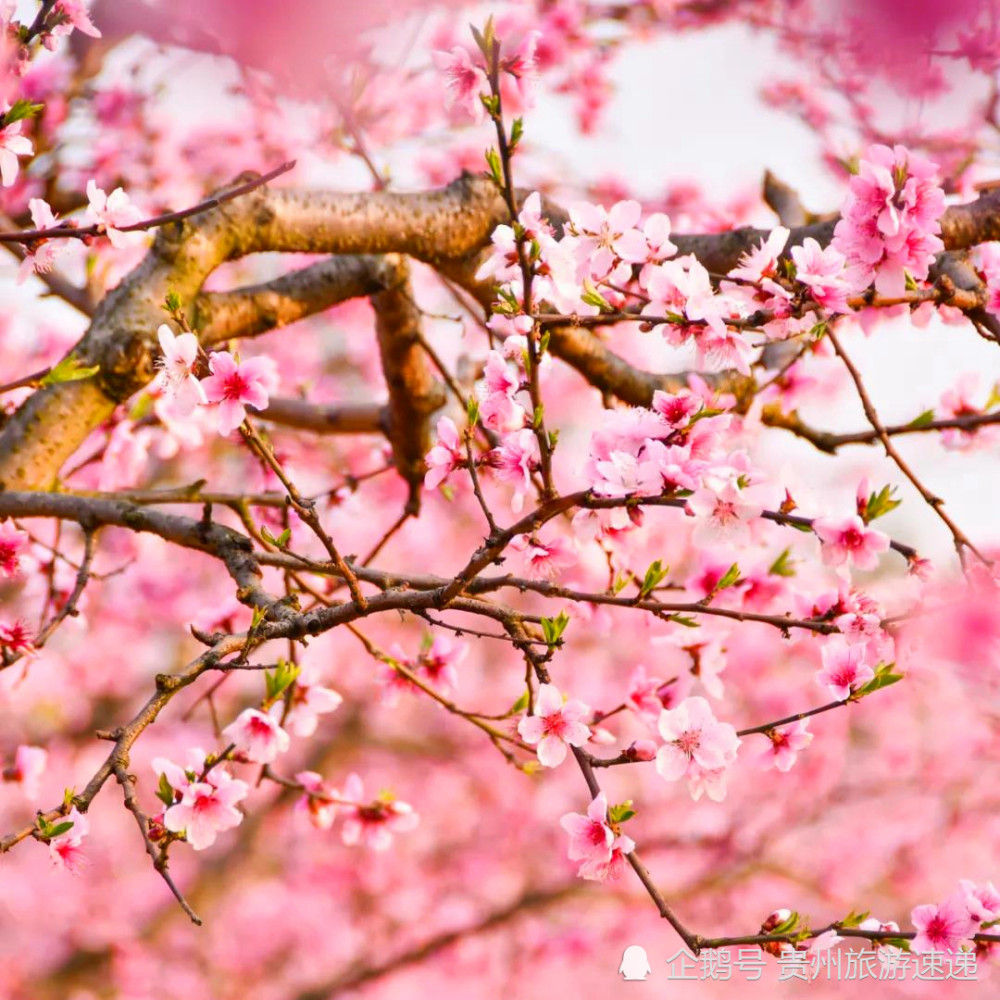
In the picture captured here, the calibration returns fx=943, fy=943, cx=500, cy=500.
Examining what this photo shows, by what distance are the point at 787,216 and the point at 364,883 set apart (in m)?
7.77

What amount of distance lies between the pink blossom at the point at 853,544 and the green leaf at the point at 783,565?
569 mm

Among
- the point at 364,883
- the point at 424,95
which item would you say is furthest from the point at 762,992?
the point at 424,95

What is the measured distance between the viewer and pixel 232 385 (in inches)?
68.7

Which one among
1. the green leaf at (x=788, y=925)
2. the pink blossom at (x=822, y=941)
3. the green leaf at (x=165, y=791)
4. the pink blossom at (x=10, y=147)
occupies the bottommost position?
the pink blossom at (x=822, y=941)

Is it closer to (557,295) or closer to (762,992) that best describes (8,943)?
(762,992)

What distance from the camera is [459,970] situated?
325 inches

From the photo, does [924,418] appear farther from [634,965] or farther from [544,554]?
[634,965]

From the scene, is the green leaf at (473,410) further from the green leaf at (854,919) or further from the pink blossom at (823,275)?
the green leaf at (854,919)

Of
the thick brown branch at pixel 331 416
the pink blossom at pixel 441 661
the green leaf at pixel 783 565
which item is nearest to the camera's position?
the green leaf at pixel 783 565

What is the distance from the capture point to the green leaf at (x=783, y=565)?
94.3 inches

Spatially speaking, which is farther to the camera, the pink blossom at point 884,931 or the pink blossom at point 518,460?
the pink blossom at point 884,931

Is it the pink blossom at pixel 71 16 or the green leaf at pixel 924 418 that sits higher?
the pink blossom at pixel 71 16

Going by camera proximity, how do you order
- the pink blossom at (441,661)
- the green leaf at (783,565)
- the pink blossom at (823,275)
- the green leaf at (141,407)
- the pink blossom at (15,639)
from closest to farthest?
the pink blossom at (823,275)
the pink blossom at (15,639)
the green leaf at (783,565)
the pink blossom at (441,661)
the green leaf at (141,407)

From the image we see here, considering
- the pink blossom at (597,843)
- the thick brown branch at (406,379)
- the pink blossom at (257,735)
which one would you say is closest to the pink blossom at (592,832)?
the pink blossom at (597,843)
